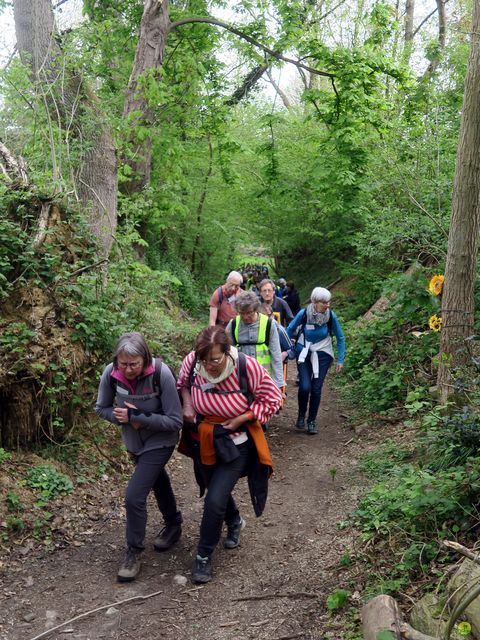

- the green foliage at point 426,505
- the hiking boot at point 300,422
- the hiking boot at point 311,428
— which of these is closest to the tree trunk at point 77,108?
the hiking boot at point 300,422

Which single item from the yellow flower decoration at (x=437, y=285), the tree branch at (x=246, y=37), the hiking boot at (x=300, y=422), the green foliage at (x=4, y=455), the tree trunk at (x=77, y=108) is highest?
the tree branch at (x=246, y=37)

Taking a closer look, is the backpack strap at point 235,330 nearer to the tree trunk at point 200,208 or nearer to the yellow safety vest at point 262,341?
the yellow safety vest at point 262,341

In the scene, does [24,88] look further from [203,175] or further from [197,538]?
[203,175]

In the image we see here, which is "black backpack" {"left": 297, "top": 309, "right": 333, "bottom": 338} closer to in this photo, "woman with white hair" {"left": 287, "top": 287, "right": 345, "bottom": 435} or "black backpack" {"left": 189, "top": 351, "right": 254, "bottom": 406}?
"woman with white hair" {"left": 287, "top": 287, "right": 345, "bottom": 435}

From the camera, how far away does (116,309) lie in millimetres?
6660

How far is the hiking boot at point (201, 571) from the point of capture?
4.23 metres

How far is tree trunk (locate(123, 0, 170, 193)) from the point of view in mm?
11016

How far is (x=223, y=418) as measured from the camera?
418cm

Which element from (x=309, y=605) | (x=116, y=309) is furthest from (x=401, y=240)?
(x=309, y=605)

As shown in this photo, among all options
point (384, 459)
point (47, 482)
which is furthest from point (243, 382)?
point (384, 459)

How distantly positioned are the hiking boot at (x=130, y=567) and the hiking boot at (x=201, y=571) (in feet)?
1.44

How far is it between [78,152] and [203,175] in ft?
37.8

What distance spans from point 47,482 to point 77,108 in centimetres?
561

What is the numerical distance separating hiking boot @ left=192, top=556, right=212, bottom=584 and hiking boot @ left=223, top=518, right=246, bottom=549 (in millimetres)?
512
